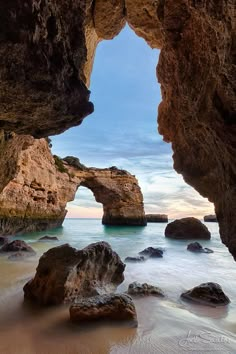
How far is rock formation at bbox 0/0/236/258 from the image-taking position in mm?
2307

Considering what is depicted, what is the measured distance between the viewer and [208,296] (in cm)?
463

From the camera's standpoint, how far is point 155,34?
5816 mm

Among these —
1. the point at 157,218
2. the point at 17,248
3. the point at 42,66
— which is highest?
the point at 42,66

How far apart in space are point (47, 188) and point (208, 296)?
56.7 feet

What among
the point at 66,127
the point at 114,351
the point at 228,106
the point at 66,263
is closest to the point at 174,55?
the point at 228,106

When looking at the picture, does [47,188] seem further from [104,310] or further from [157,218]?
[157,218]

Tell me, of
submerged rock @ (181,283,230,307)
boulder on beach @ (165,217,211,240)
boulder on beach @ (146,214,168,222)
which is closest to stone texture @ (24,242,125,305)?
submerged rock @ (181,283,230,307)

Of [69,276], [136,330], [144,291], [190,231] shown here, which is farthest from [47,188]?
[136,330]

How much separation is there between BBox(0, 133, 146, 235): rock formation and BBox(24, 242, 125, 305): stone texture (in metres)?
2.53

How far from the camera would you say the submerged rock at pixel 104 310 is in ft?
10.9

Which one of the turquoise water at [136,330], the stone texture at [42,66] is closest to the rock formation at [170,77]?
the stone texture at [42,66]

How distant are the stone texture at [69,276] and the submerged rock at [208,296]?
4.66 ft

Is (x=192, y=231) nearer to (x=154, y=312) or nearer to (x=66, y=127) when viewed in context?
(x=154, y=312)

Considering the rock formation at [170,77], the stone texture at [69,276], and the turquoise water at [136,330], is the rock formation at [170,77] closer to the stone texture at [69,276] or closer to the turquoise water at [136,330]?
the turquoise water at [136,330]
